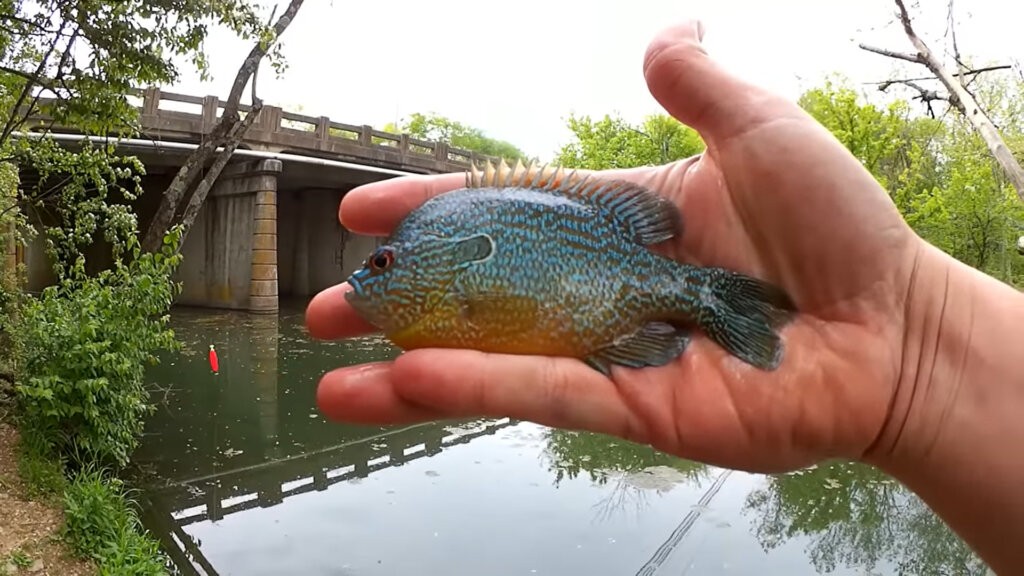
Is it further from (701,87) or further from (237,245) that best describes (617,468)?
(237,245)

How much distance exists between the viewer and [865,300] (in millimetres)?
1928

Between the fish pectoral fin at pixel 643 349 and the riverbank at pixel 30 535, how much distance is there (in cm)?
450

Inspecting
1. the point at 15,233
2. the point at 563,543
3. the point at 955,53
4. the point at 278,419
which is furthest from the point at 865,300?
the point at 955,53

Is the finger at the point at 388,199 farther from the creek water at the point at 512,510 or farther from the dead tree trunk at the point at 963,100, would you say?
the dead tree trunk at the point at 963,100

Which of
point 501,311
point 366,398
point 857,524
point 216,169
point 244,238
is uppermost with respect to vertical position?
point 216,169

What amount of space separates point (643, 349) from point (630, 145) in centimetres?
2277

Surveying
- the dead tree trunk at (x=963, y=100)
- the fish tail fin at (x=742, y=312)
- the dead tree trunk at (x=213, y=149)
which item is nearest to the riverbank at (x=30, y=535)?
the dead tree trunk at (x=213, y=149)

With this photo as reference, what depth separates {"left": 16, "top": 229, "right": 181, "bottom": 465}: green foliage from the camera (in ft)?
19.6

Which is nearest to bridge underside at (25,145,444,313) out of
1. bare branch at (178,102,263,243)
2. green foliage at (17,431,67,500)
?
bare branch at (178,102,263,243)

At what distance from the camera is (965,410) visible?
180 cm

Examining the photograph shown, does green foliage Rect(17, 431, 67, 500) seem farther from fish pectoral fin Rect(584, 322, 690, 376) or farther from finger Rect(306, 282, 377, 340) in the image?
fish pectoral fin Rect(584, 322, 690, 376)

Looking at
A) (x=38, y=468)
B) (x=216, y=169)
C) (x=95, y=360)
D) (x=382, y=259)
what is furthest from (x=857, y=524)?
(x=216, y=169)

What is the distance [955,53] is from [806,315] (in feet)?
35.3

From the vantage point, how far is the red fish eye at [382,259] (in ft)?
6.43
